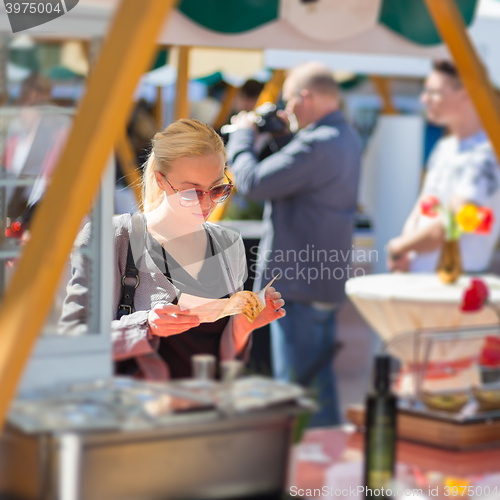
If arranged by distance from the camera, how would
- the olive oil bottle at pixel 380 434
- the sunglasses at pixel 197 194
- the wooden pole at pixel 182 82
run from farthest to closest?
the wooden pole at pixel 182 82
the sunglasses at pixel 197 194
the olive oil bottle at pixel 380 434

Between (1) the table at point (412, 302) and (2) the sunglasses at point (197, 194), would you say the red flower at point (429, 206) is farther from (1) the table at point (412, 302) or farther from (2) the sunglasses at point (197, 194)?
(2) the sunglasses at point (197, 194)

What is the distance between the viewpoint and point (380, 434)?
753 millimetres

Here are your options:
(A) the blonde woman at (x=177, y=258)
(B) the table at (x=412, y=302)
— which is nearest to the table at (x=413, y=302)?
(B) the table at (x=412, y=302)

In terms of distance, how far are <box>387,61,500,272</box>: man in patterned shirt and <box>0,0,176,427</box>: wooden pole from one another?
1706mm

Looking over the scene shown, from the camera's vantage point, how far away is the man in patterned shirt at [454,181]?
222 cm

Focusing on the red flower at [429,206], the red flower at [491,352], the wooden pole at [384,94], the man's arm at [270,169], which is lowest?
the red flower at [491,352]

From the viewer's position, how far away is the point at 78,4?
1.13 m

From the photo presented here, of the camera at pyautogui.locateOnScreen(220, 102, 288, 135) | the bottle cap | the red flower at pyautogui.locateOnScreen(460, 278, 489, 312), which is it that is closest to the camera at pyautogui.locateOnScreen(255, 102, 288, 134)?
the camera at pyautogui.locateOnScreen(220, 102, 288, 135)

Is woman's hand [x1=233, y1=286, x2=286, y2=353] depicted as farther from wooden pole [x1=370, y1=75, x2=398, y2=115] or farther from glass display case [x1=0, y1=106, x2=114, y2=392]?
wooden pole [x1=370, y1=75, x2=398, y2=115]

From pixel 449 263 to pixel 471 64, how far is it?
1364 millimetres

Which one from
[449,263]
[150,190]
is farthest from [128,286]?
[449,263]

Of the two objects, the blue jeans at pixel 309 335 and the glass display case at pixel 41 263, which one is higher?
the glass display case at pixel 41 263

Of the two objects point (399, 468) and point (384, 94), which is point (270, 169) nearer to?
point (399, 468)

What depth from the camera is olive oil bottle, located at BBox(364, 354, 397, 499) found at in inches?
29.4
